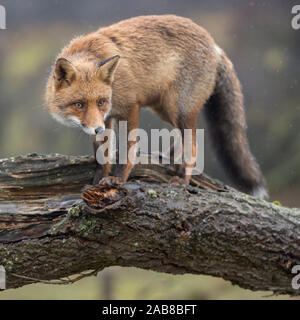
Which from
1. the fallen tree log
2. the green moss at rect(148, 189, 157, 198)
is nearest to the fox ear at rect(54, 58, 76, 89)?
the fallen tree log

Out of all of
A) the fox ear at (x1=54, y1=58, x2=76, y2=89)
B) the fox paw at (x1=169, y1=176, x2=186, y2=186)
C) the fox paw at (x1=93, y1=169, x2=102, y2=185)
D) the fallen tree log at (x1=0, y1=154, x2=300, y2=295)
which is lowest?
the fallen tree log at (x1=0, y1=154, x2=300, y2=295)

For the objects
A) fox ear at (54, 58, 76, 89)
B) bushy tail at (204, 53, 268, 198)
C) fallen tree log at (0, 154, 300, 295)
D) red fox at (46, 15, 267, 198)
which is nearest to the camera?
fallen tree log at (0, 154, 300, 295)

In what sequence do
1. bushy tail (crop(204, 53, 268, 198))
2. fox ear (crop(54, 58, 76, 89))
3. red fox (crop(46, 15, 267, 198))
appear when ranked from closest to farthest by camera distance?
fox ear (crop(54, 58, 76, 89)) → red fox (crop(46, 15, 267, 198)) → bushy tail (crop(204, 53, 268, 198))

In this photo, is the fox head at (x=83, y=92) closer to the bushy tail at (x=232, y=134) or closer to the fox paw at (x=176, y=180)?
the fox paw at (x=176, y=180)

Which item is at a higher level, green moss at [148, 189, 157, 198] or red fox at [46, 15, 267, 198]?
red fox at [46, 15, 267, 198]

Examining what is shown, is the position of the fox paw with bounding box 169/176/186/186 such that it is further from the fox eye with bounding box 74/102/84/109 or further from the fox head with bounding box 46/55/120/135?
the fox eye with bounding box 74/102/84/109

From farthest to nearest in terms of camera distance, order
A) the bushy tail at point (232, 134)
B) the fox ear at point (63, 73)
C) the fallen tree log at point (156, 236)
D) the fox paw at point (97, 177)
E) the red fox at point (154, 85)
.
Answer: the bushy tail at point (232, 134) < the fox paw at point (97, 177) < the red fox at point (154, 85) < the fox ear at point (63, 73) < the fallen tree log at point (156, 236)

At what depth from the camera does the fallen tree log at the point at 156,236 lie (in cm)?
250

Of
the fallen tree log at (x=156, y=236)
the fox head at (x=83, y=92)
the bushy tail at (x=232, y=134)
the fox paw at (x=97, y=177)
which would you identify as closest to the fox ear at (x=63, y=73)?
the fox head at (x=83, y=92)

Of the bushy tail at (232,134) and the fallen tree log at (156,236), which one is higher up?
the bushy tail at (232,134)

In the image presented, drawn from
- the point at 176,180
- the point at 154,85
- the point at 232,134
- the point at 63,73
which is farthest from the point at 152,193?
the point at 232,134

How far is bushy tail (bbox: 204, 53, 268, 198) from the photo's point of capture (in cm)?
377

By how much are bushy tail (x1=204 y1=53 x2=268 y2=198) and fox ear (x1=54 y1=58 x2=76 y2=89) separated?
4.61 feet

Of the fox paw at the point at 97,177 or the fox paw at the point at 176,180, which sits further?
the fox paw at the point at 176,180
